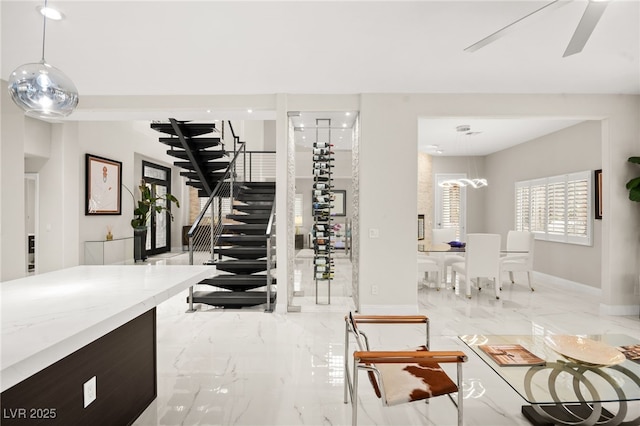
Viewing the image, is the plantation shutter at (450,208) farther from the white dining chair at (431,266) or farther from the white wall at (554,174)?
the white dining chair at (431,266)

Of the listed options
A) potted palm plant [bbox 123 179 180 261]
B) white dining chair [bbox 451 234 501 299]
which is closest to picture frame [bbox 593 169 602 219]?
white dining chair [bbox 451 234 501 299]

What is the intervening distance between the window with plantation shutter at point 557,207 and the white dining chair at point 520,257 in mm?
732

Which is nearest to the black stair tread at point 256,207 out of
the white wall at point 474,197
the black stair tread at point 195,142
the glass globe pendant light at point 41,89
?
the black stair tread at point 195,142

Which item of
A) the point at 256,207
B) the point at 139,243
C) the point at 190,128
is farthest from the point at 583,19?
the point at 139,243

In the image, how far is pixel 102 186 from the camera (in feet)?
24.0

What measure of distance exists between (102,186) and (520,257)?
26.1 ft

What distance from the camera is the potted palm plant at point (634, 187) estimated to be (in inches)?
168

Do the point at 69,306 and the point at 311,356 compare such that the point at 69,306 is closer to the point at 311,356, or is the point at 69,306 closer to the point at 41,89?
the point at 41,89

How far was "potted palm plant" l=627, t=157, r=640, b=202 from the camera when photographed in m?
4.26

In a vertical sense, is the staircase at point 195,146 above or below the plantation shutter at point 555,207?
above

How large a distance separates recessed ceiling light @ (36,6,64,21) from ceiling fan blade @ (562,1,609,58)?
11.5 feet

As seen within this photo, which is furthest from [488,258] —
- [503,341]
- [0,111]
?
[0,111]

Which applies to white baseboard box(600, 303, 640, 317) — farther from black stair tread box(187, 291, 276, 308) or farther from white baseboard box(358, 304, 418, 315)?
black stair tread box(187, 291, 276, 308)

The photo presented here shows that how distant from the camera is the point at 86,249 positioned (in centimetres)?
676
